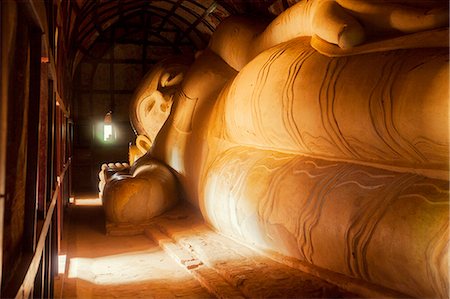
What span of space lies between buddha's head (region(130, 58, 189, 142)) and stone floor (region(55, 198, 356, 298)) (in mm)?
1897

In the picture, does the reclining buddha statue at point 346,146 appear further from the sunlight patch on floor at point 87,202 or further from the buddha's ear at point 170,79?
the sunlight patch on floor at point 87,202

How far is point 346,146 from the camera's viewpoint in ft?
8.93

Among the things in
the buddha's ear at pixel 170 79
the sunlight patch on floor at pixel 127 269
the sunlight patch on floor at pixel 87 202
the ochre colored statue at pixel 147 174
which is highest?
the buddha's ear at pixel 170 79

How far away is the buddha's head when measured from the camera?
19.9ft

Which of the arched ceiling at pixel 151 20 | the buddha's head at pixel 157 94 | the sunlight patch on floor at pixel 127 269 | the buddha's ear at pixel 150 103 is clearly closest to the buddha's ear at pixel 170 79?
the buddha's head at pixel 157 94

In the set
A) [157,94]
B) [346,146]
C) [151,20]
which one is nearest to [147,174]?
[157,94]

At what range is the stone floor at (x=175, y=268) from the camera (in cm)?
269

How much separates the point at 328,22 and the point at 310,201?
1.17 m

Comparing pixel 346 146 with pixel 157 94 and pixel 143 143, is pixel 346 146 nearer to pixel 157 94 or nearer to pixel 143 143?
pixel 157 94

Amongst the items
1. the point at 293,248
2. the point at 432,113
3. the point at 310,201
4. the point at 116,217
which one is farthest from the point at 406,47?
the point at 116,217

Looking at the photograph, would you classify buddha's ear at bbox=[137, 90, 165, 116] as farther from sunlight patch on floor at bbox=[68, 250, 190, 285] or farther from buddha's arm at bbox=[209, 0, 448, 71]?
sunlight patch on floor at bbox=[68, 250, 190, 285]

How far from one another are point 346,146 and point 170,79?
149 inches

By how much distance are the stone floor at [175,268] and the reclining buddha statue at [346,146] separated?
0.60 feet

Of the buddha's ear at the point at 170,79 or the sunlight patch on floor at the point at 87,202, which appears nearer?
the buddha's ear at the point at 170,79
